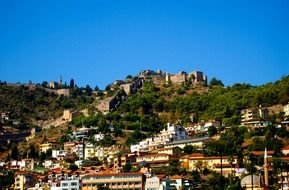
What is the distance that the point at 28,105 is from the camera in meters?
131

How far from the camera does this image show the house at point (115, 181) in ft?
229

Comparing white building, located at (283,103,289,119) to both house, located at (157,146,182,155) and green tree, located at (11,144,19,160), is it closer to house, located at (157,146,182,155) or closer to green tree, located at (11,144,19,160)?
house, located at (157,146,182,155)

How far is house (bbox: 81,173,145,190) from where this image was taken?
69.8 metres

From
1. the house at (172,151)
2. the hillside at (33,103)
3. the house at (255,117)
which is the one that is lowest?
the house at (172,151)

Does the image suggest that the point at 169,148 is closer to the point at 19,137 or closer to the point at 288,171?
the point at 288,171

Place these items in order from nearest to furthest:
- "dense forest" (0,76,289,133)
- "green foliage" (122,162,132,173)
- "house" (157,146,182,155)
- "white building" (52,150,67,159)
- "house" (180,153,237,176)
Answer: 1. "house" (180,153,237,176)
2. "green foliage" (122,162,132,173)
3. "house" (157,146,182,155)
4. "white building" (52,150,67,159)
5. "dense forest" (0,76,289,133)

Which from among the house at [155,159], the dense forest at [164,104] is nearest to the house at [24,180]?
the house at [155,159]

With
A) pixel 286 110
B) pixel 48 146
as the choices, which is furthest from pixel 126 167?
pixel 286 110

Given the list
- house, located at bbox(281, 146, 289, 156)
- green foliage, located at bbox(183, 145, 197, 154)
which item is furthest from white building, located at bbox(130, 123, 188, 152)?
house, located at bbox(281, 146, 289, 156)

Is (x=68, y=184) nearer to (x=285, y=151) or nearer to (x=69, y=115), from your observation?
(x=285, y=151)

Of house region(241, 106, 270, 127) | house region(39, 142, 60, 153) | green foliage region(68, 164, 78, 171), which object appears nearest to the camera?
green foliage region(68, 164, 78, 171)

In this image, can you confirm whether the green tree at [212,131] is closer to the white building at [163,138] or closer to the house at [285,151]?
the white building at [163,138]

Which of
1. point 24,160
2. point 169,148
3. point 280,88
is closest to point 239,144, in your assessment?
point 169,148

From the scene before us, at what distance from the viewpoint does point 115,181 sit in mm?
70938
